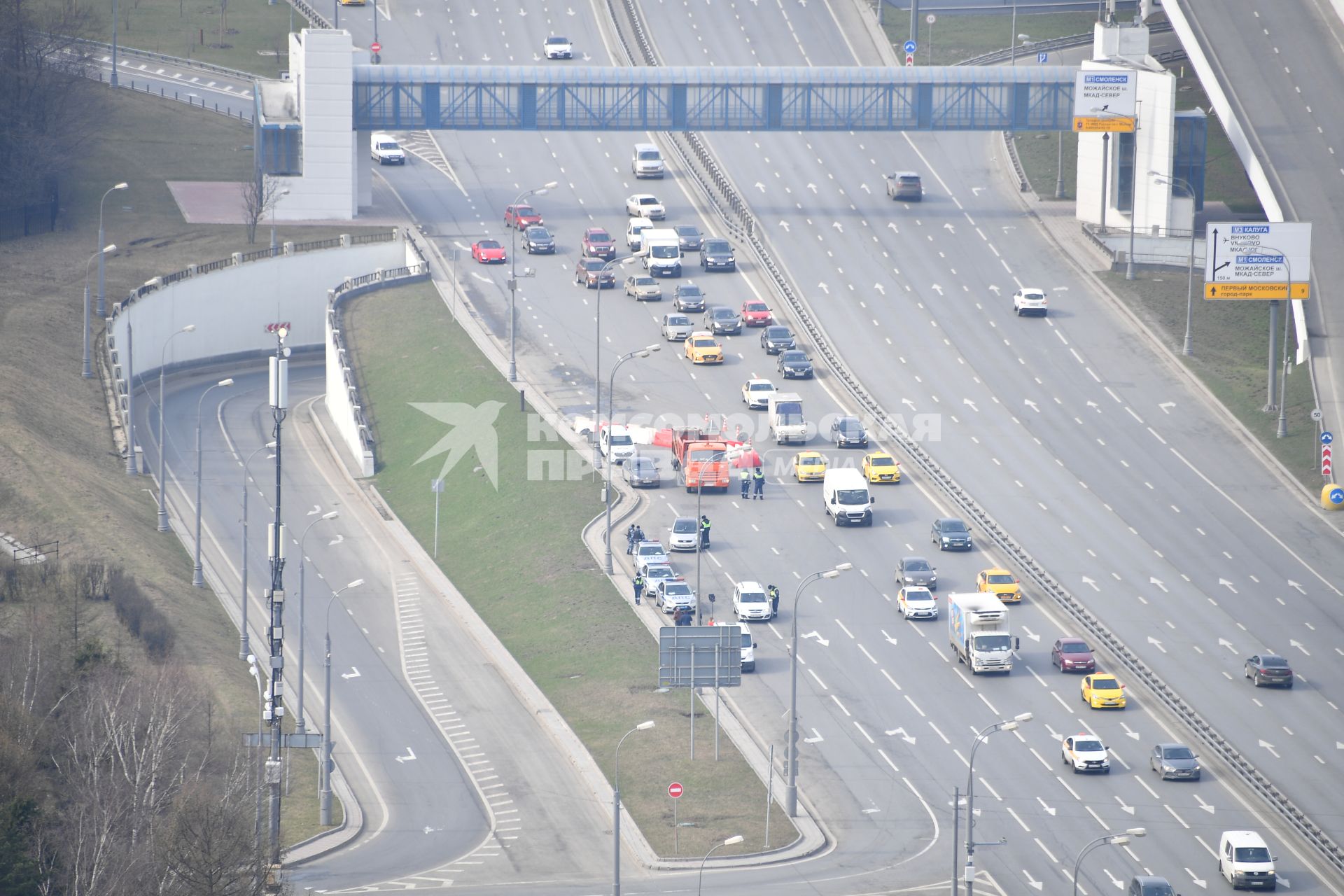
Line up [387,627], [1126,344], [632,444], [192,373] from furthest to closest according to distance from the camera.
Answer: [192,373] < [1126,344] < [632,444] < [387,627]

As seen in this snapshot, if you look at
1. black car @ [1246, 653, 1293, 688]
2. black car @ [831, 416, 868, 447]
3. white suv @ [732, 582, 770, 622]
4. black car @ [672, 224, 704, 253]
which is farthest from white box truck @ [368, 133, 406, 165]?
black car @ [1246, 653, 1293, 688]

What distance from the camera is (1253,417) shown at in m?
103

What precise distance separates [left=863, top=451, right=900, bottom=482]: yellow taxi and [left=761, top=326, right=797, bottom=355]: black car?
14.6 metres

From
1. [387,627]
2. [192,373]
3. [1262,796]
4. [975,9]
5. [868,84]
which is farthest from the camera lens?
[975,9]

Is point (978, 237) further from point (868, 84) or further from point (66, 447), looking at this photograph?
point (66, 447)

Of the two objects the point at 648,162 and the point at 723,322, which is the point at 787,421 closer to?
the point at 723,322

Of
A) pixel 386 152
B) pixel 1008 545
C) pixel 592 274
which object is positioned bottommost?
pixel 1008 545

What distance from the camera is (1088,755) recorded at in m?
71.3

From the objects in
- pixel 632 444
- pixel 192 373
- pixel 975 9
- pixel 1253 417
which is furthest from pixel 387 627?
pixel 975 9

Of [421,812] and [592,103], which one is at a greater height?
[592,103]

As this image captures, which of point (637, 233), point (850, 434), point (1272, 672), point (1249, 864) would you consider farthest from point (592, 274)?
point (1249, 864)

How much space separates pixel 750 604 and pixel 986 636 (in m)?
9.35

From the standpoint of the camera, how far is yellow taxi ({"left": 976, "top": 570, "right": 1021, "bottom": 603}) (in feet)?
275

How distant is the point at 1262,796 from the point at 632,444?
118 feet
